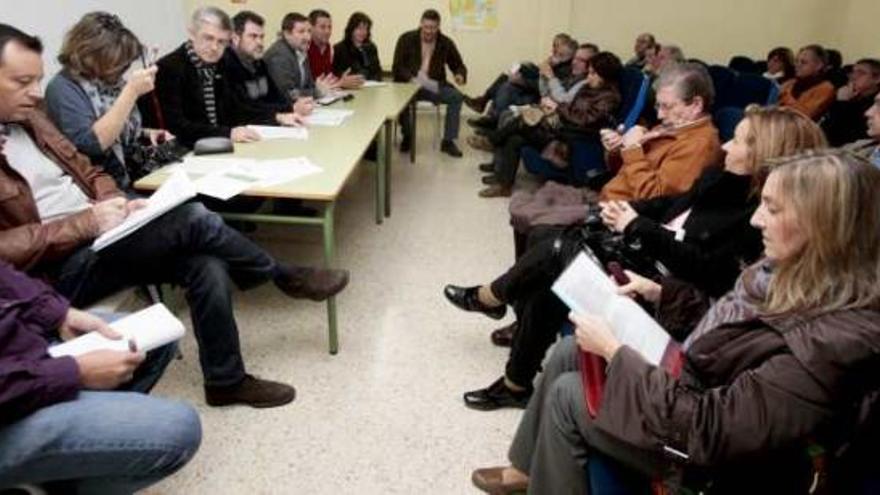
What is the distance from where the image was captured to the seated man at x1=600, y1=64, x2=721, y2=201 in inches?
88.4

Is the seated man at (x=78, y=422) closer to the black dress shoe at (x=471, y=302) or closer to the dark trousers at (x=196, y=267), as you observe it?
the dark trousers at (x=196, y=267)

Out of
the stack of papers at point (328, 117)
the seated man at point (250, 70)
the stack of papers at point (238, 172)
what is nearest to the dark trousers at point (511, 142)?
the stack of papers at point (328, 117)

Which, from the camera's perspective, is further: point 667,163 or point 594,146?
point 594,146

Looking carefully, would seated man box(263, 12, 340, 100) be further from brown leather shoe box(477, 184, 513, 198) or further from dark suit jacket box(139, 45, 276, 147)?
brown leather shoe box(477, 184, 513, 198)

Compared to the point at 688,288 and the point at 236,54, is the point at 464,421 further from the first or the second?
the point at 236,54

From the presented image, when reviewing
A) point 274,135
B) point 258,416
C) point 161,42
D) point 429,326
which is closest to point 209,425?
point 258,416

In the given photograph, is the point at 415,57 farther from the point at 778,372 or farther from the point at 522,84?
the point at 778,372

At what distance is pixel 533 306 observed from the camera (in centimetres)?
198

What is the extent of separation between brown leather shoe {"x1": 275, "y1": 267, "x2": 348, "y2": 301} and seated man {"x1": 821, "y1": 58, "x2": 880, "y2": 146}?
333cm

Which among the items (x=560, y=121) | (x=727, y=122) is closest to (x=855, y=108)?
(x=560, y=121)

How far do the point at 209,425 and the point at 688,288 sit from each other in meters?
1.52

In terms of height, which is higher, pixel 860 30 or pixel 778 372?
pixel 860 30

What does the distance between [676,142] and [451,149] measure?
3.25 metres

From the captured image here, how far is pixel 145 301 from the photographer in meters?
2.16
